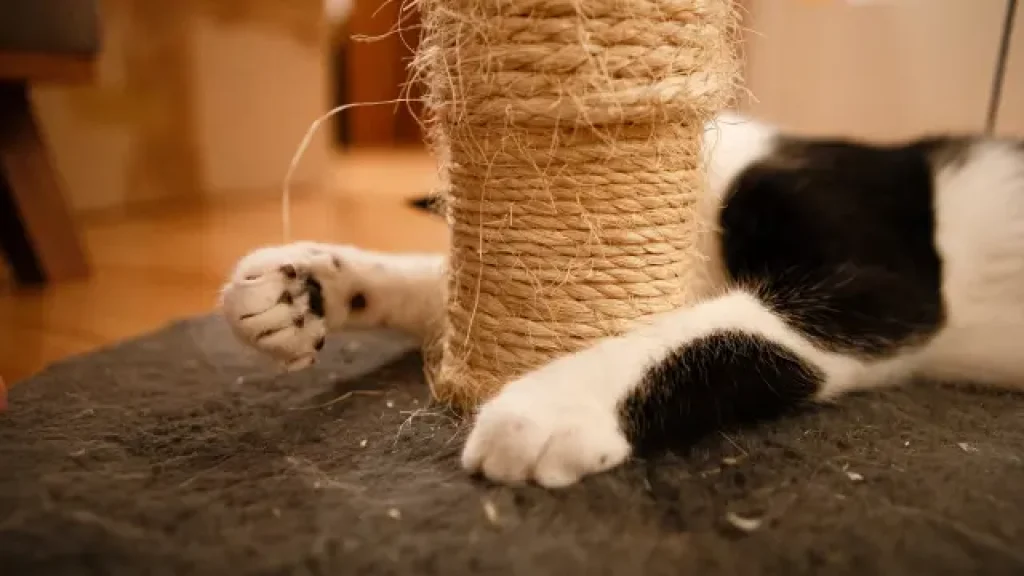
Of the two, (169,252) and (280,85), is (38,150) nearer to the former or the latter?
(169,252)

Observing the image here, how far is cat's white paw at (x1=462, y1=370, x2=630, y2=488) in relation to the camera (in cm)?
65

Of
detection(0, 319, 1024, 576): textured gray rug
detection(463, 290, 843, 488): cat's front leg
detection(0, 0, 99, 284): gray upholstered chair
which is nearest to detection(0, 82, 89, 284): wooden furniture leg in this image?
detection(0, 0, 99, 284): gray upholstered chair

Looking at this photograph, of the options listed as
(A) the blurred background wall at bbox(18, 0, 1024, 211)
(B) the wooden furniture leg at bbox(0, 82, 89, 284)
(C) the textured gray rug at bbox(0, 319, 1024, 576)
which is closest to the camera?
(C) the textured gray rug at bbox(0, 319, 1024, 576)

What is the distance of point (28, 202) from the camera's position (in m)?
1.60

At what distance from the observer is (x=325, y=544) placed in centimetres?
59

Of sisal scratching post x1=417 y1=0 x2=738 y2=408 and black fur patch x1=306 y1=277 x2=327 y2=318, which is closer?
sisal scratching post x1=417 y1=0 x2=738 y2=408

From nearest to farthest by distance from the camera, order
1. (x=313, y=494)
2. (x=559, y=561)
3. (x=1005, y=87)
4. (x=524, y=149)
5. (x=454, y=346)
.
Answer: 1. (x=559, y=561)
2. (x=313, y=494)
3. (x=524, y=149)
4. (x=454, y=346)
5. (x=1005, y=87)

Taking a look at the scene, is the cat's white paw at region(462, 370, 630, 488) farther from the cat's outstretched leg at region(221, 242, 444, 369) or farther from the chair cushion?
the chair cushion

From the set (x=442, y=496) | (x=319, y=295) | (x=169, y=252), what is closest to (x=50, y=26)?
(x=169, y=252)

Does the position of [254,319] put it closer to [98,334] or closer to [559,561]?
[559,561]

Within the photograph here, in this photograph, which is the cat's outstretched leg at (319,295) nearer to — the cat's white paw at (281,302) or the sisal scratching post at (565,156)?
the cat's white paw at (281,302)

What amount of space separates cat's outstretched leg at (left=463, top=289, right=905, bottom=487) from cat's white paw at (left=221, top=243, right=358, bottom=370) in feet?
0.90

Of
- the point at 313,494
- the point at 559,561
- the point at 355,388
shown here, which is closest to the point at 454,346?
the point at 355,388

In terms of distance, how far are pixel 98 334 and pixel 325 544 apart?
0.88 meters
